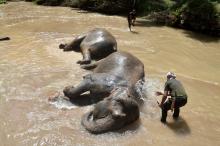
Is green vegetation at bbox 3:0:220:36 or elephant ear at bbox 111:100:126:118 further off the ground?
green vegetation at bbox 3:0:220:36

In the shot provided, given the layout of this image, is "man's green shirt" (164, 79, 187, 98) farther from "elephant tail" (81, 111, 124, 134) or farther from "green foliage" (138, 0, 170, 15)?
"green foliage" (138, 0, 170, 15)

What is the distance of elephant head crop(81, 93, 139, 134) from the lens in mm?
8844

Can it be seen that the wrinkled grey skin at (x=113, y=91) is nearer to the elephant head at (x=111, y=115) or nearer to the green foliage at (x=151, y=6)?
the elephant head at (x=111, y=115)

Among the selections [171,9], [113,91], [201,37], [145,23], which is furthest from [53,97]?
[171,9]

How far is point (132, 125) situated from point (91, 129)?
1.08 metres

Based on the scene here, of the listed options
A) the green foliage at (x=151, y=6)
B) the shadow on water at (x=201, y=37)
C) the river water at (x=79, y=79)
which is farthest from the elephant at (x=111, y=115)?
the green foliage at (x=151, y=6)

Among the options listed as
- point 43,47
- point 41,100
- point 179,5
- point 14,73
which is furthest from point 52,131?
point 179,5

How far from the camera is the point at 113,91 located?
9.62 metres

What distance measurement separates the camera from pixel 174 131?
9641mm

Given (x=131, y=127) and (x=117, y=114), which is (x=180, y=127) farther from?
(x=117, y=114)

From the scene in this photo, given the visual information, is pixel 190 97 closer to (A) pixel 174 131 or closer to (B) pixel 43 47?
(A) pixel 174 131

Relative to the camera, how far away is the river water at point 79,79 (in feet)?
A: 29.6

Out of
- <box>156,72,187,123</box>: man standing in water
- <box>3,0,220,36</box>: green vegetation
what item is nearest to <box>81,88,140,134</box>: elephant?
<box>156,72,187,123</box>: man standing in water

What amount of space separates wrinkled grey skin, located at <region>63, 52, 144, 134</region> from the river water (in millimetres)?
251
